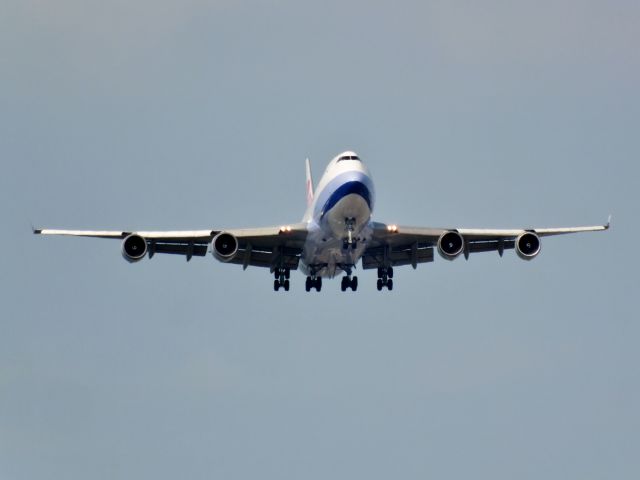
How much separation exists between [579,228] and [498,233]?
348 centimetres

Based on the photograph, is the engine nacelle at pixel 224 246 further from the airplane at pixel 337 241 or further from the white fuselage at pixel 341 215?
the white fuselage at pixel 341 215

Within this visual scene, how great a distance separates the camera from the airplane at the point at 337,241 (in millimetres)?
59750

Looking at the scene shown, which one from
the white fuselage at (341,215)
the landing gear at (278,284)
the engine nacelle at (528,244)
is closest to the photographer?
the white fuselage at (341,215)

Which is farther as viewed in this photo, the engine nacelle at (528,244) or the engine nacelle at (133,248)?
the engine nacelle at (528,244)

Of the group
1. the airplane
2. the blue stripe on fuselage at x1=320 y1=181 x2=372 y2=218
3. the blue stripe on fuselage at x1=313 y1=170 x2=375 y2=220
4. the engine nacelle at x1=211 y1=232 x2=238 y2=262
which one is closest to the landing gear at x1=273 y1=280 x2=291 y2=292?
the airplane

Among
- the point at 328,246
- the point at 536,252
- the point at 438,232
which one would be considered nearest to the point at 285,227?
the point at 328,246

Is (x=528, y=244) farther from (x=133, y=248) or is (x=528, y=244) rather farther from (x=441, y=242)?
(x=133, y=248)

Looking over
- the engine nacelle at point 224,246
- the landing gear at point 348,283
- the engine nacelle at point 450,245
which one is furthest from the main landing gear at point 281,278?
the engine nacelle at point 450,245

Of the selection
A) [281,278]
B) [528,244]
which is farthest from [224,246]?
[528,244]

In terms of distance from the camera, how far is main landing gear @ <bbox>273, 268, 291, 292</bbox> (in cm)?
6700

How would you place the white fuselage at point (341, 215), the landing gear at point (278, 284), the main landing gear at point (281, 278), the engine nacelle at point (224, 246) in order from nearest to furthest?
the white fuselage at point (341, 215)
the engine nacelle at point (224, 246)
the main landing gear at point (281, 278)
the landing gear at point (278, 284)

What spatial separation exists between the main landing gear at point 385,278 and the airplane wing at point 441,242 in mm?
295

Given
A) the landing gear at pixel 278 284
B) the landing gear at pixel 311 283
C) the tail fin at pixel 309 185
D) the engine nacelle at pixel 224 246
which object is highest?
the tail fin at pixel 309 185

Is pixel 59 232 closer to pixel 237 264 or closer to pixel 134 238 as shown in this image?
pixel 134 238
